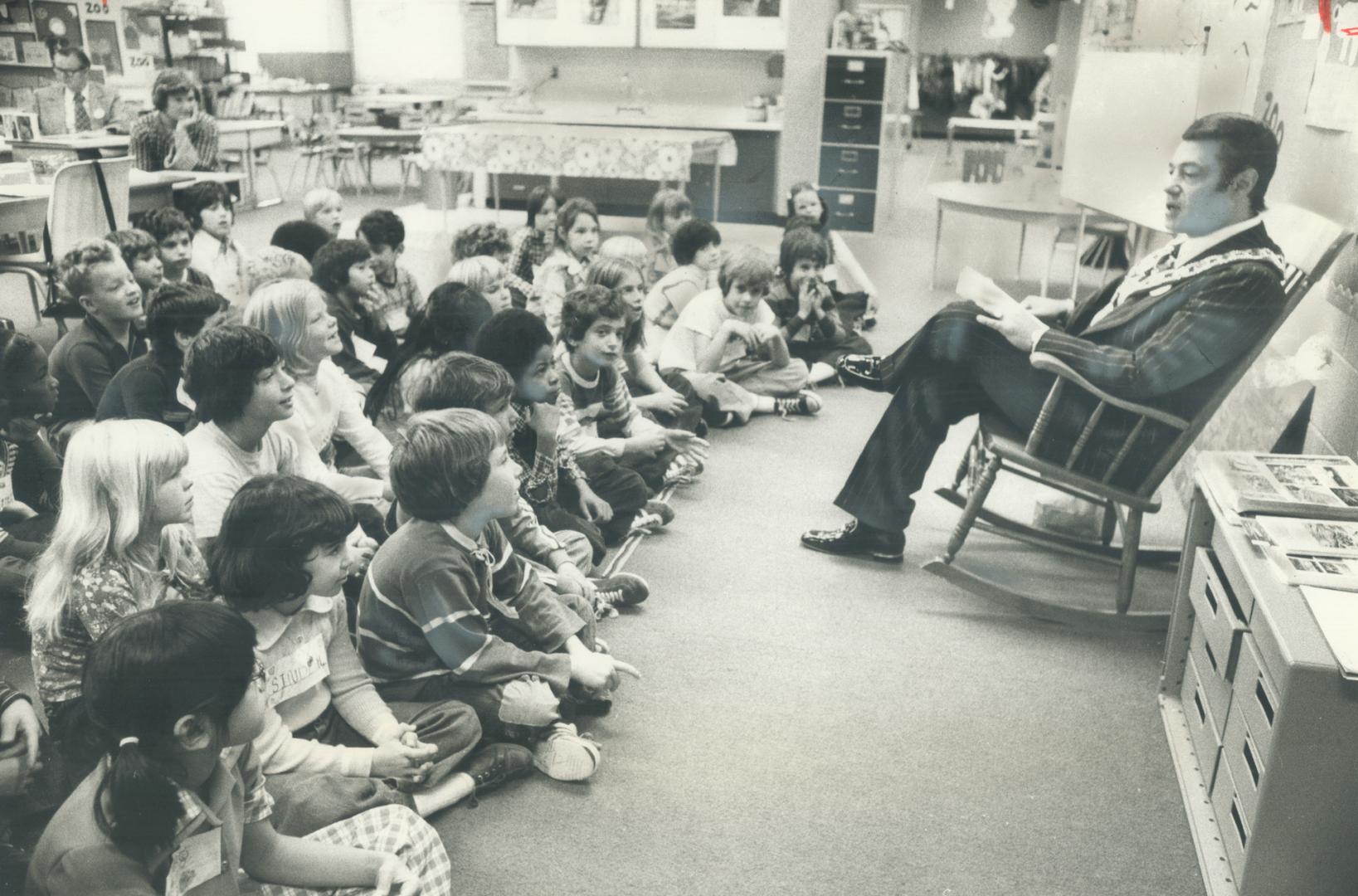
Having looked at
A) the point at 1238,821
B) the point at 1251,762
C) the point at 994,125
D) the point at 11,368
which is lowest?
the point at 1238,821

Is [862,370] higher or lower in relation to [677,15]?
lower

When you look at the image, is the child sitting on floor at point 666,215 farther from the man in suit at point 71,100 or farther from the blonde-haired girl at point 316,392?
the man in suit at point 71,100

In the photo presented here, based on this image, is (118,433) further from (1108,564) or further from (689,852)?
(1108,564)

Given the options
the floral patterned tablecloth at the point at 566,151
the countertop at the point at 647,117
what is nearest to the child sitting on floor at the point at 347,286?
the floral patterned tablecloth at the point at 566,151

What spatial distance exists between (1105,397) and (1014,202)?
4180mm

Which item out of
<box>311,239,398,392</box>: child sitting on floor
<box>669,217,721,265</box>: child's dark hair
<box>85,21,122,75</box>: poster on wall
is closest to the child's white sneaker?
<box>311,239,398,392</box>: child sitting on floor

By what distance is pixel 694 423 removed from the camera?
3.94 m

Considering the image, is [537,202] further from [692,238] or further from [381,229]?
[381,229]

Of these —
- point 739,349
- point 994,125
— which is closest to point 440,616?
point 739,349

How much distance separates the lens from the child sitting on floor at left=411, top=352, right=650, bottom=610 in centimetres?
232

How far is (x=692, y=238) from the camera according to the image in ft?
15.1

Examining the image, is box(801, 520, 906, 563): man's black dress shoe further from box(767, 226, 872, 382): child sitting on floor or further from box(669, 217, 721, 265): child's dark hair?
box(669, 217, 721, 265): child's dark hair

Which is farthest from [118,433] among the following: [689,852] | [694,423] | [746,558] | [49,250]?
[49,250]

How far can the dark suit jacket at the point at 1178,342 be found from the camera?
2.51 meters
